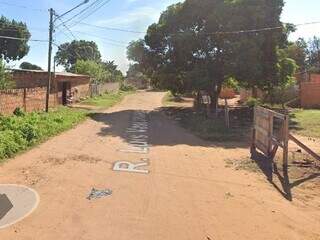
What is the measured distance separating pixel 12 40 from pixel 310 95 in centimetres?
3993

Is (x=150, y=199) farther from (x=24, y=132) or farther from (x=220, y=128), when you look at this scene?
(x=220, y=128)

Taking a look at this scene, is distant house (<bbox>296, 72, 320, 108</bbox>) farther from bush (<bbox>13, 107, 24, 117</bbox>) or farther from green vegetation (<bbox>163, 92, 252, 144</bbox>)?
bush (<bbox>13, 107, 24, 117</bbox>)

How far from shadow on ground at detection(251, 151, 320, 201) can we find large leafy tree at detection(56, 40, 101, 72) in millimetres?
81768

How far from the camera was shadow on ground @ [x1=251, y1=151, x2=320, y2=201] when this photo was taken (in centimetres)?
1112

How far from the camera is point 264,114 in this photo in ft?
49.1

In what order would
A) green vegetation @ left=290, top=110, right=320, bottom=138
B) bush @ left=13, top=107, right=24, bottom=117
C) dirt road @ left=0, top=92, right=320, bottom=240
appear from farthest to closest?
green vegetation @ left=290, top=110, right=320, bottom=138, bush @ left=13, top=107, right=24, bottom=117, dirt road @ left=0, top=92, right=320, bottom=240

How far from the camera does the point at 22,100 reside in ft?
79.9

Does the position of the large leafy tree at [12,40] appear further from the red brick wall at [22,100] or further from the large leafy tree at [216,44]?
the red brick wall at [22,100]

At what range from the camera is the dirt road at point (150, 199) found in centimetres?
770

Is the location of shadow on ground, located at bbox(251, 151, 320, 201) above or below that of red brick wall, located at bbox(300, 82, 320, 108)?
below

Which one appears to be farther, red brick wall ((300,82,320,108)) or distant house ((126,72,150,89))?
distant house ((126,72,150,89))

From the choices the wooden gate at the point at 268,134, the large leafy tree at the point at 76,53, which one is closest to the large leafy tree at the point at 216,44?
the wooden gate at the point at 268,134

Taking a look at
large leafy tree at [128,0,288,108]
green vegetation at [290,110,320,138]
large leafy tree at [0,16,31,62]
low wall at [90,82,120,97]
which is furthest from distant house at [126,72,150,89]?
green vegetation at [290,110,320,138]

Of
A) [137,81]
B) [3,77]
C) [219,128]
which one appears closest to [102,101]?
[3,77]
